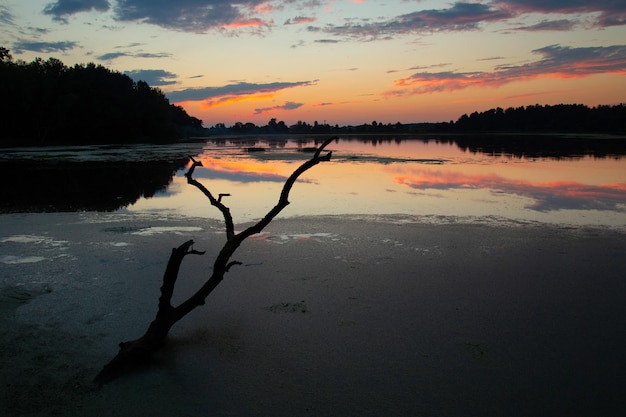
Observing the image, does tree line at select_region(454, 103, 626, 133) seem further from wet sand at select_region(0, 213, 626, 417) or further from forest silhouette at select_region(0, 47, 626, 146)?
wet sand at select_region(0, 213, 626, 417)

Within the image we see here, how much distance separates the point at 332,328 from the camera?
4.57 meters

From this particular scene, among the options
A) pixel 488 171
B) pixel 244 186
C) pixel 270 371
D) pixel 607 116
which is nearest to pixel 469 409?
pixel 270 371

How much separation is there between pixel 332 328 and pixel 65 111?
4997 cm

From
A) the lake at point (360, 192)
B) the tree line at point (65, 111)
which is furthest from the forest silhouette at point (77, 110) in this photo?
the lake at point (360, 192)

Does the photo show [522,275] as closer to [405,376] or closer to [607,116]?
[405,376]

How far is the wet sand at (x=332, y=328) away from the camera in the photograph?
135 inches

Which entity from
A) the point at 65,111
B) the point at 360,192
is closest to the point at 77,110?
the point at 65,111

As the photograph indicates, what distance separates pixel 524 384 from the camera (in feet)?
11.8

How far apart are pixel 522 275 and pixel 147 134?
63.5 meters

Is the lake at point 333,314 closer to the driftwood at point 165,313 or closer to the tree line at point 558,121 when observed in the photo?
the driftwood at point 165,313

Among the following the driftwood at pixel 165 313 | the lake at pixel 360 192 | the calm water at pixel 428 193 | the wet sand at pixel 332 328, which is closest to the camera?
the wet sand at pixel 332 328

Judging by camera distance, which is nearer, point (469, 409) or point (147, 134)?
point (469, 409)

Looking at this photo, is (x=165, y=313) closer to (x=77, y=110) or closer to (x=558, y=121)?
(x=77, y=110)

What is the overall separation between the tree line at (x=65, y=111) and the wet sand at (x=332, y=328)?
44.2 m
